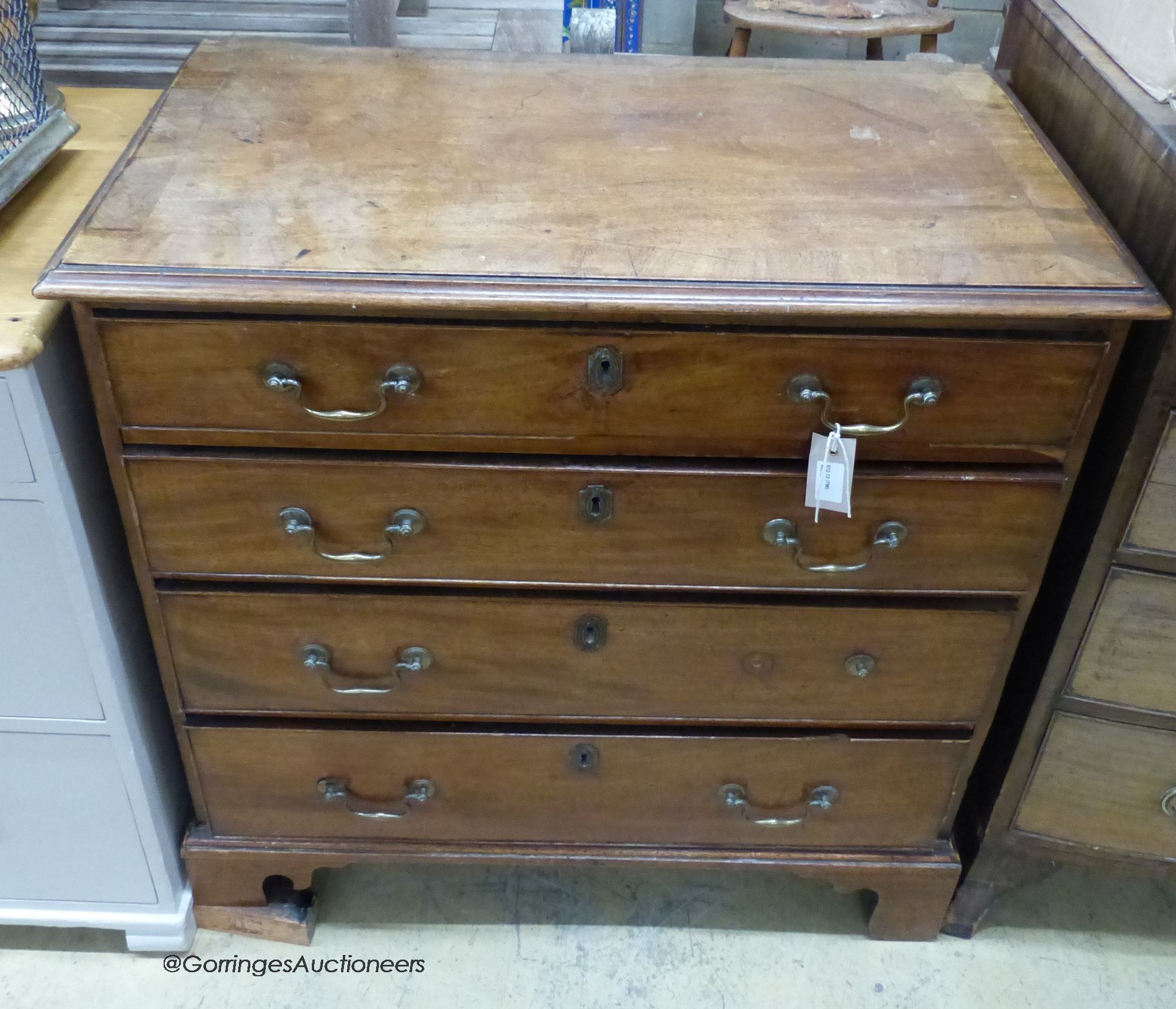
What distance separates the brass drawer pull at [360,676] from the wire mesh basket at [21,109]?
491mm

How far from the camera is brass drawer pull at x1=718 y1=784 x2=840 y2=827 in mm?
1098

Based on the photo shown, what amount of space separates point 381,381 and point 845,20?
165cm

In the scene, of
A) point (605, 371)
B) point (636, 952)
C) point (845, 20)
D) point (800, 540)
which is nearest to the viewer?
point (605, 371)

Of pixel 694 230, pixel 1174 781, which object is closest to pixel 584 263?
pixel 694 230

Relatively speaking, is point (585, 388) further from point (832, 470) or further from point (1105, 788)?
point (1105, 788)

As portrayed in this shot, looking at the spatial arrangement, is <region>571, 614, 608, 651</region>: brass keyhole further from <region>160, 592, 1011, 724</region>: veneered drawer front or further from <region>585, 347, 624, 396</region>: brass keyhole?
<region>585, 347, 624, 396</region>: brass keyhole

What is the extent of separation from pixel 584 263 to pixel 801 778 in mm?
621

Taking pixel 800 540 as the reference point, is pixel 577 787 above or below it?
below

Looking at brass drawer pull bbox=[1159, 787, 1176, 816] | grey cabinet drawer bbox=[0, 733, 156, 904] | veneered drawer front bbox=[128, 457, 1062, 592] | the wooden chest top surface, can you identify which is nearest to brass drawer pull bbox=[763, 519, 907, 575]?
veneered drawer front bbox=[128, 457, 1062, 592]

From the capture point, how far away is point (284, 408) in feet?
2.72

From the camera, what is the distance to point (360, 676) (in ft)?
3.32

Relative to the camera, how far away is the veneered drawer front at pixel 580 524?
2.85ft

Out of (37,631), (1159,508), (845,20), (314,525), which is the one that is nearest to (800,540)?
(1159,508)

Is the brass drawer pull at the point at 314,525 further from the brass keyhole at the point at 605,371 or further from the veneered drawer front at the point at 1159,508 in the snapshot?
the veneered drawer front at the point at 1159,508
